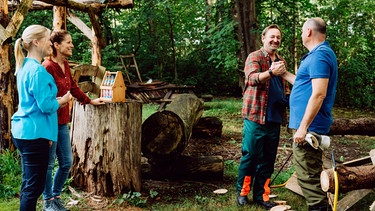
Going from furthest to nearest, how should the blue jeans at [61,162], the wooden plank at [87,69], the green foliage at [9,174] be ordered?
the wooden plank at [87,69] → the green foliage at [9,174] → the blue jeans at [61,162]

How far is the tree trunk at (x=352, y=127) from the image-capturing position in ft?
18.4

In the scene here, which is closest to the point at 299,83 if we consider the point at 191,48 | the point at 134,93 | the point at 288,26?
the point at 288,26

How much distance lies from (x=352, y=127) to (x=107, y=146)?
393 centimetres

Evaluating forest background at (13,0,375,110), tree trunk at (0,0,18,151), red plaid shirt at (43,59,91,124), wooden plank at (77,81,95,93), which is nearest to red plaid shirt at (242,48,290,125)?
red plaid shirt at (43,59,91,124)

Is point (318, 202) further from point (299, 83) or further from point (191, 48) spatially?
point (191, 48)

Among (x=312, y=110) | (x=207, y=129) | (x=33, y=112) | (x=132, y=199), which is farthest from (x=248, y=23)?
(x=33, y=112)

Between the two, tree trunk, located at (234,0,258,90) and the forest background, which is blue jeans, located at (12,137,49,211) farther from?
tree trunk, located at (234,0,258,90)

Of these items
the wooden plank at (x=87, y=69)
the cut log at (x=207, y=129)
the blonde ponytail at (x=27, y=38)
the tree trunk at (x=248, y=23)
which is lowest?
the cut log at (x=207, y=129)

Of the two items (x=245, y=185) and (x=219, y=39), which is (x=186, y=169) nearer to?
(x=245, y=185)

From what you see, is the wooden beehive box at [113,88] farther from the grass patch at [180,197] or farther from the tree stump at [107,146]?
the grass patch at [180,197]

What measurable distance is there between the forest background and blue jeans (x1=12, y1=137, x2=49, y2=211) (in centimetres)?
594

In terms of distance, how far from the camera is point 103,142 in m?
4.12

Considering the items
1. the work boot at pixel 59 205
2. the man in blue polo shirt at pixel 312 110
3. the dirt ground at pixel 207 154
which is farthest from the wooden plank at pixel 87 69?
the man in blue polo shirt at pixel 312 110

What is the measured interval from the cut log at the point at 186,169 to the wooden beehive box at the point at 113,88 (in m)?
1.31
